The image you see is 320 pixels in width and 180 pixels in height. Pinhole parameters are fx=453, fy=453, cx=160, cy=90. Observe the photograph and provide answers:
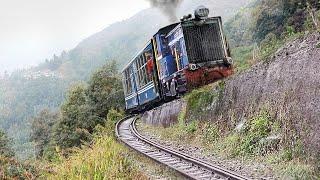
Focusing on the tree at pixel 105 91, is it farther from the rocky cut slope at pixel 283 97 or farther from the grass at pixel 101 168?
the grass at pixel 101 168

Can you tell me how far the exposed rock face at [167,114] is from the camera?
65.2 feet

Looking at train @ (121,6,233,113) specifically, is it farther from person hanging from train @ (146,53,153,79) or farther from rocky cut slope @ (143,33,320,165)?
rocky cut slope @ (143,33,320,165)

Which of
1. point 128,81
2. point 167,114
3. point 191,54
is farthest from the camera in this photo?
point 128,81

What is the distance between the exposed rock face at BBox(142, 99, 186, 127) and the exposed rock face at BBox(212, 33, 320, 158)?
192 inches

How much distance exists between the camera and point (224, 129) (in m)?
14.7

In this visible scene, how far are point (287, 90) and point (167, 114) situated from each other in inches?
410

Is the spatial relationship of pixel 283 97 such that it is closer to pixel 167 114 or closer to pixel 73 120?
pixel 167 114

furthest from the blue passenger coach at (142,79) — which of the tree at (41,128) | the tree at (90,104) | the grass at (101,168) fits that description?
the tree at (41,128)

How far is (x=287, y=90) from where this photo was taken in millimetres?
11266

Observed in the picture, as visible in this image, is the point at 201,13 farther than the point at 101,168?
Yes

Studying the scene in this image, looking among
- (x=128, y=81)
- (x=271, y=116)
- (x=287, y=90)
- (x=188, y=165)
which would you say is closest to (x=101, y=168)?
(x=188, y=165)

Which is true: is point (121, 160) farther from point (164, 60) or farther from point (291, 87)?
point (164, 60)

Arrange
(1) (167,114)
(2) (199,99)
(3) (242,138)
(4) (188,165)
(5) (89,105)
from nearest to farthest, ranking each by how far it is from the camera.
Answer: (4) (188,165) → (3) (242,138) → (2) (199,99) → (1) (167,114) → (5) (89,105)

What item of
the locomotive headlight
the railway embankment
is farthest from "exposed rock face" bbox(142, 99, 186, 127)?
the locomotive headlight
